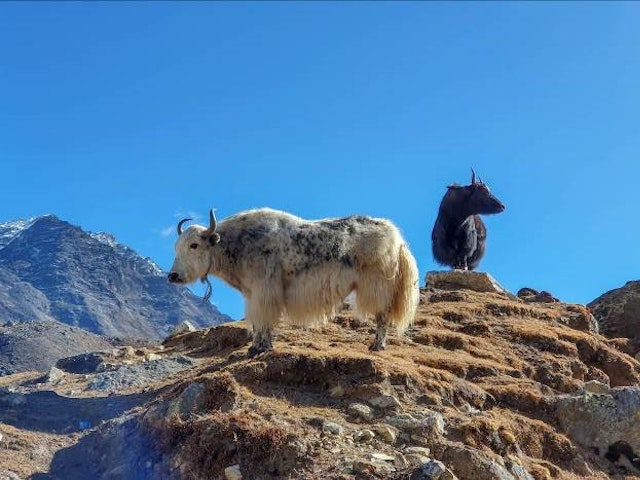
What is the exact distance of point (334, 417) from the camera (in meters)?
8.05

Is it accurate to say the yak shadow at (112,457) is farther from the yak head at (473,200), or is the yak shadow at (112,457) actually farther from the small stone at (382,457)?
the yak head at (473,200)

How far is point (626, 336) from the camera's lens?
1805 cm

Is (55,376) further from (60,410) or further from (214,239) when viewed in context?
(214,239)

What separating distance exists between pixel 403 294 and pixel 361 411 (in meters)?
3.34

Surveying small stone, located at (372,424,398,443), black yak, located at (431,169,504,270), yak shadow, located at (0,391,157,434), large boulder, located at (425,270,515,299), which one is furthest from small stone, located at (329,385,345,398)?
black yak, located at (431,169,504,270)

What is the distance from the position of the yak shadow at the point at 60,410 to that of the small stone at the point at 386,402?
3484mm

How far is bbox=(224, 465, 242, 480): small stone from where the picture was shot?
6980 millimetres

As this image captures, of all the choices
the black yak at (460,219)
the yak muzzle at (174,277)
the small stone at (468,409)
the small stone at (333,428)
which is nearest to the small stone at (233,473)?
the small stone at (333,428)

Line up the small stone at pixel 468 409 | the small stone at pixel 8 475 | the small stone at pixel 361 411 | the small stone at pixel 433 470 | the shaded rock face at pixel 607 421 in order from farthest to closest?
the shaded rock face at pixel 607 421
the small stone at pixel 468 409
the small stone at pixel 361 411
the small stone at pixel 8 475
the small stone at pixel 433 470

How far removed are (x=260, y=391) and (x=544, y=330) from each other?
7.71 metres

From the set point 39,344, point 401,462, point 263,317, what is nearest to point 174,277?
point 263,317

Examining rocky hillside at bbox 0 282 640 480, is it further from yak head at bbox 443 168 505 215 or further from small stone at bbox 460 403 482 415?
yak head at bbox 443 168 505 215

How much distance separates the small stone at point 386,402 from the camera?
27.3 ft

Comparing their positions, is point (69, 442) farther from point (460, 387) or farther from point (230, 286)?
point (460, 387)
